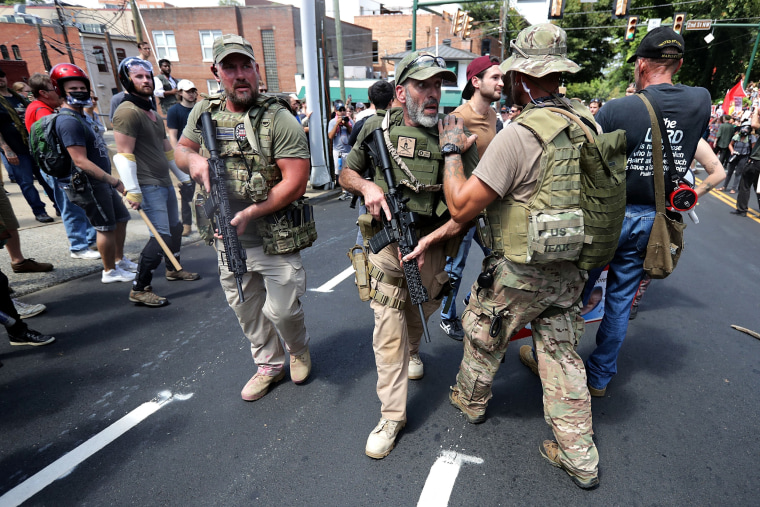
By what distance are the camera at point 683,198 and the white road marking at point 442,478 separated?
1.82 metres

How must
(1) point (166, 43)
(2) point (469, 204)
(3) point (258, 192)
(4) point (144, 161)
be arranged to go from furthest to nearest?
(1) point (166, 43)
(4) point (144, 161)
(3) point (258, 192)
(2) point (469, 204)

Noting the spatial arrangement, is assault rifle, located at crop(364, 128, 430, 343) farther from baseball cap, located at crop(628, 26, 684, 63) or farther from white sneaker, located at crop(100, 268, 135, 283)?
white sneaker, located at crop(100, 268, 135, 283)

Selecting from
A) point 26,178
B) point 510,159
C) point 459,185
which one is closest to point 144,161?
point 459,185

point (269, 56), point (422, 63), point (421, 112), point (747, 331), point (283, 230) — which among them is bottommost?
point (747, 331)

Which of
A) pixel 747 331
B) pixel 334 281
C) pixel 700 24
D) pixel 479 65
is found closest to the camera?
pixel 479 65

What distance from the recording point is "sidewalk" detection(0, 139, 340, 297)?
14.4ft

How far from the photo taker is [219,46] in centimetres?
228

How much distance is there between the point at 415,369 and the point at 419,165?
1.49 metres

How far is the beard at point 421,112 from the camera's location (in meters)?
2.09

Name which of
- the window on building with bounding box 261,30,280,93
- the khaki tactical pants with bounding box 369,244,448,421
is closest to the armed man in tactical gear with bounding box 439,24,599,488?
the khaki tactical pants with bounding box 369,244,448,421

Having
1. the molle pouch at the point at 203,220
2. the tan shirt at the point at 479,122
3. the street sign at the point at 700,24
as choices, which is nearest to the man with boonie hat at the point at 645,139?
the tan shirt at the point at 479,122

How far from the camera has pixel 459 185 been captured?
6.25 ft

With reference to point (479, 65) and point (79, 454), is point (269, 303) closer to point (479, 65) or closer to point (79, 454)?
point (79, 454)

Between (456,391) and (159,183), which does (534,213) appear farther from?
(159,183)
